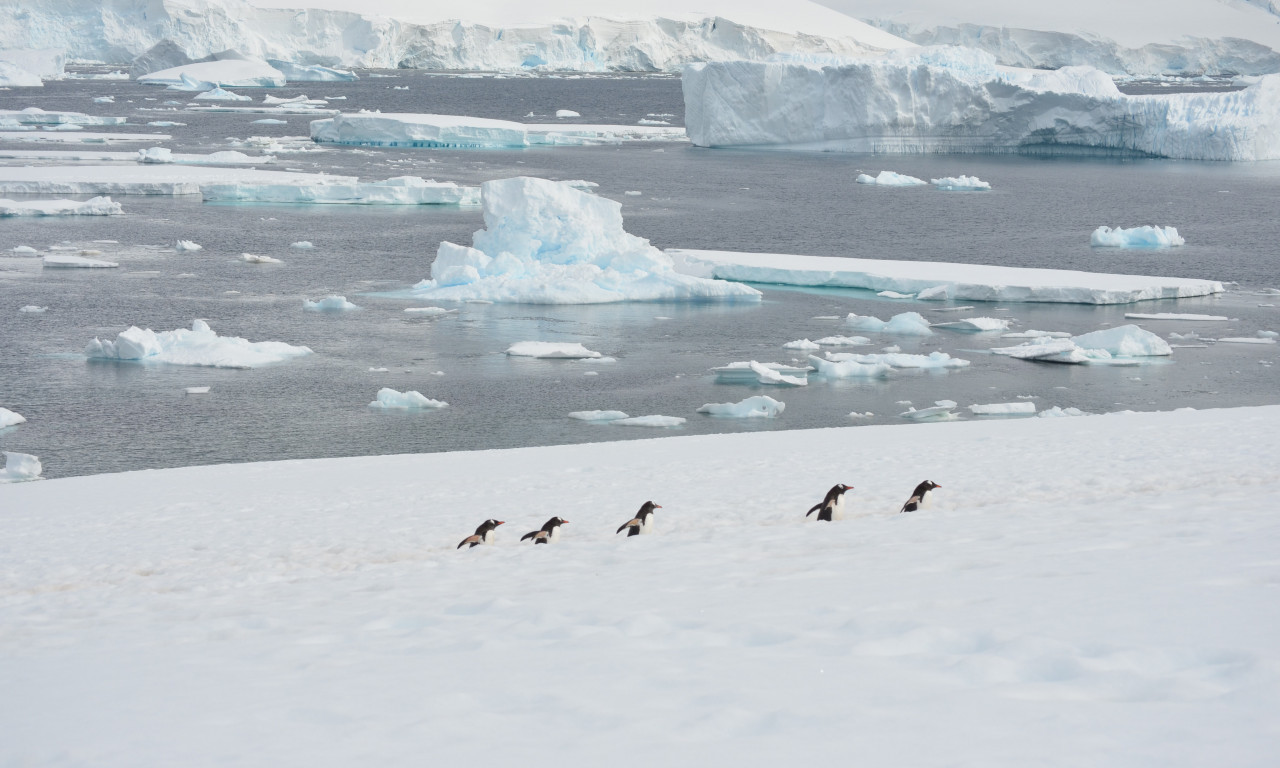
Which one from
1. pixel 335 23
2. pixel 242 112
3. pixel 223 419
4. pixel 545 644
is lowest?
pixel 223 419

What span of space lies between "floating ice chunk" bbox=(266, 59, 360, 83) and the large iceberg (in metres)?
57.0

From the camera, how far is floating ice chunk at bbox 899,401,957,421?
12812mm

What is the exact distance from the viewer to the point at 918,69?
40219 millimetres

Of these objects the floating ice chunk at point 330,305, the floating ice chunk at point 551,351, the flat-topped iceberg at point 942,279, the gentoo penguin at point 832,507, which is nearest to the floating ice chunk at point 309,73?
the flat-topped iceberg at point 942,279

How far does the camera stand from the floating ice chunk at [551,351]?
15.7 metres

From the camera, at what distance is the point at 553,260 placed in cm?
2119

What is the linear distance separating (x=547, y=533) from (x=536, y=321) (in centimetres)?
1132

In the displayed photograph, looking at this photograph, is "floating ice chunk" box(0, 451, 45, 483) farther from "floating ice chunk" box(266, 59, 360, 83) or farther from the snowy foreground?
"floating ice chunk" box(266, 59, 360, 83)

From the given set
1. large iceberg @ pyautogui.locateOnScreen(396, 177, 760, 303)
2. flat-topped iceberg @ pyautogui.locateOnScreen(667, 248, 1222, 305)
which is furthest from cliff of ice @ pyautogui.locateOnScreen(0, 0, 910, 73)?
flat-topped iceberg @ pyautogui.locateOnScreen(667, 248, 1222, 305)

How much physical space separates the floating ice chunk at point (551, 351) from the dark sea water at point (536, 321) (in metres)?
0.25

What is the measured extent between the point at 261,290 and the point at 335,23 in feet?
216

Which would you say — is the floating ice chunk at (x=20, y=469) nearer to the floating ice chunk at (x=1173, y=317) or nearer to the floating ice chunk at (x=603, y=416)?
the floating ice chunk at (x=603, y=416)

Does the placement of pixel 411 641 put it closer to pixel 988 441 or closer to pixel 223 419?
pixel 988 441

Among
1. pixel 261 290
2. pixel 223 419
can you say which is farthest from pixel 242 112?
pixel 223 419
